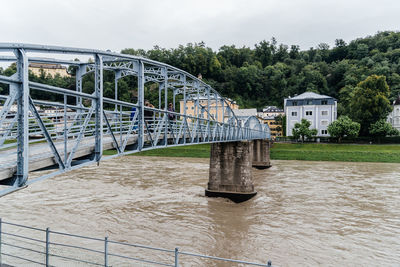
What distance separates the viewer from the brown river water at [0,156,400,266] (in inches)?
557

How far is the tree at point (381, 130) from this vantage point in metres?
68.2

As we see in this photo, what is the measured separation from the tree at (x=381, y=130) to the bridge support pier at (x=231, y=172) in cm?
5235

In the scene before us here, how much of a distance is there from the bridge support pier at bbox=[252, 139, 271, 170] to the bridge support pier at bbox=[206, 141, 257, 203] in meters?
19.3

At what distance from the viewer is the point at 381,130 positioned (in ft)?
224

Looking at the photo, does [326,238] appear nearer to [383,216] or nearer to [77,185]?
[383,216]

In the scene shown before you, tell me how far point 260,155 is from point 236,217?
27.5 meters

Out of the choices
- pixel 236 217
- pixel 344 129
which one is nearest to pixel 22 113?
pixel 236 217

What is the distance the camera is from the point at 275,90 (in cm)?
12900

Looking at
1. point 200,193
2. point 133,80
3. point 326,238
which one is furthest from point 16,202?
point 133,80

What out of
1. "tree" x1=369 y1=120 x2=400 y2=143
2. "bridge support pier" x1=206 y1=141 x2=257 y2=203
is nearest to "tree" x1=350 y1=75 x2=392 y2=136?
"tree" x1=369 y1=120 x2=400 y2=143

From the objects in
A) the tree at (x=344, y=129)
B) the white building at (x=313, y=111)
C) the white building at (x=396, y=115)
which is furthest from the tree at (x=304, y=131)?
the white building at (x=396, y=115)

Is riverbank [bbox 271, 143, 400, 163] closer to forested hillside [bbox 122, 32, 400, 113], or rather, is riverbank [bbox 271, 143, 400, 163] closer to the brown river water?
the brown river water

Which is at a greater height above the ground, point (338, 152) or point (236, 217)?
point (338, 152)

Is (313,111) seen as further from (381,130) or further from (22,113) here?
(22,113)
